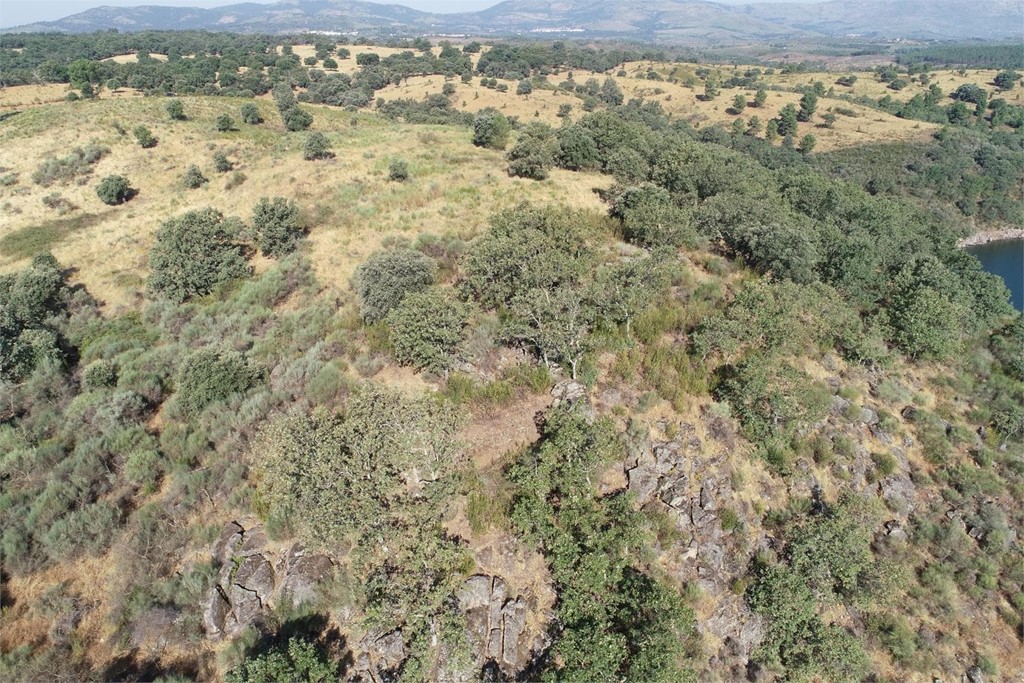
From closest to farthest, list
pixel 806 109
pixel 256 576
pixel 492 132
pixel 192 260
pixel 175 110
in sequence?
pixel 256 576, pixel 192 260, pixel 492 132, pixel 175 110, pixel 806 109

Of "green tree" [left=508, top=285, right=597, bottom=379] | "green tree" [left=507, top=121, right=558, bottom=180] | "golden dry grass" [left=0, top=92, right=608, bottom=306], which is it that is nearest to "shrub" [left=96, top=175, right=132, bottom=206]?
"golden dry grass" [left=0, top=92, right=608, bottom=306]

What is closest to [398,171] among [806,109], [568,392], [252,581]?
[568,392]

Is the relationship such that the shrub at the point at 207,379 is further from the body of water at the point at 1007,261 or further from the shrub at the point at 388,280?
the body of water at the point at 1007,261

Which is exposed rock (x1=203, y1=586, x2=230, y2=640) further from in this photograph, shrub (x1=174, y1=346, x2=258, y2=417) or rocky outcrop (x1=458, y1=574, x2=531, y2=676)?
shrub (x1=174, y1=346, x2=258, y2=417)

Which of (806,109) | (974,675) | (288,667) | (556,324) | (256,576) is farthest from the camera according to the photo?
(806,109)

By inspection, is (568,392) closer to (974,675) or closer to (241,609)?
(241,609)

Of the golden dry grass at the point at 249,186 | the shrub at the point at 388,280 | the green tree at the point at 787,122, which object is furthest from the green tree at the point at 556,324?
the green tree at the point at 787,122

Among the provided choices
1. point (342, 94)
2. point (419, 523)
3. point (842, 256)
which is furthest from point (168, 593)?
point (342, 94)
